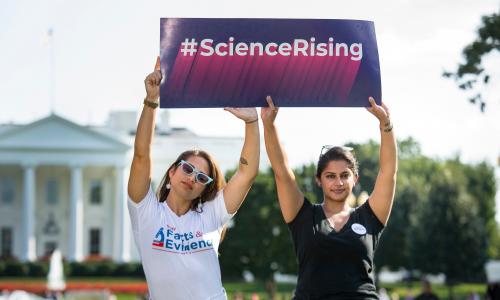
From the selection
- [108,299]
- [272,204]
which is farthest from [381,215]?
[272,204]

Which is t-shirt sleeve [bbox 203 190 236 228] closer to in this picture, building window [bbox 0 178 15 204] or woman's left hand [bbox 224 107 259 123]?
woman's left hand [bbox 224 107 259 123]

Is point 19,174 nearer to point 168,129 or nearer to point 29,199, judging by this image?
point 29,199

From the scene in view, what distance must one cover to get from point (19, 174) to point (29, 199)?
3515mm

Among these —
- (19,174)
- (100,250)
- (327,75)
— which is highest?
(327,75)

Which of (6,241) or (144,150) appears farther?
(6,241)

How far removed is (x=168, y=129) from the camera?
94.4 m

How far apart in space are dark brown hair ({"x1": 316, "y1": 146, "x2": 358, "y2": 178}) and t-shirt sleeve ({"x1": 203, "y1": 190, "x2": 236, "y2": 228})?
1.53 feet

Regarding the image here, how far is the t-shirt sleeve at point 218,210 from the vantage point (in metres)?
5.76

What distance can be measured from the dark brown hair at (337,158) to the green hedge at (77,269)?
65.9 m

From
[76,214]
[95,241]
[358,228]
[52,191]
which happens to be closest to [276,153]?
[358,228]

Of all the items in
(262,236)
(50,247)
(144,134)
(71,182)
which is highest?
(144,134)

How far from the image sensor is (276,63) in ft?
20.0

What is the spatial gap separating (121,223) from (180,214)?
8143cm

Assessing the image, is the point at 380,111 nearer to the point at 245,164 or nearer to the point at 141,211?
the point at 245,164
